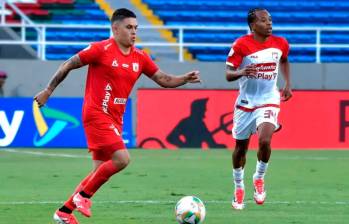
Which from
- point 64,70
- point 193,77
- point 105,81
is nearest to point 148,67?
point 193,77

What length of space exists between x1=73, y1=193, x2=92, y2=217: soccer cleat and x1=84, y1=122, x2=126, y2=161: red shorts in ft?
1.63

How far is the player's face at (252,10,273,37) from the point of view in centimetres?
1128

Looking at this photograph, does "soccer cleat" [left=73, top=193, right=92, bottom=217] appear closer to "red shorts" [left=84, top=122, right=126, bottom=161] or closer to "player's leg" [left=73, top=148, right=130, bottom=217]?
"player's leg" [left=73, top=148, right=130, bottom=217]

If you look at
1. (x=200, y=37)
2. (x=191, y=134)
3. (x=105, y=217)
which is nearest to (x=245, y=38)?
(x=105, y=217)

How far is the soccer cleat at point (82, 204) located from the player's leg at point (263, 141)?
105 inches

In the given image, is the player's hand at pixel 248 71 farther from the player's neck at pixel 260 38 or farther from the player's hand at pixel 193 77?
the player's hand at pixel 193 77

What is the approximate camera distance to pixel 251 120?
37.7ft

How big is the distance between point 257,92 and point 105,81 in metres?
2.58

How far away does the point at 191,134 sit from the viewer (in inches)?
838

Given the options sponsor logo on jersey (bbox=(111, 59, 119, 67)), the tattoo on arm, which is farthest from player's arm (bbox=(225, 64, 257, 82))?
the tattoo on arm

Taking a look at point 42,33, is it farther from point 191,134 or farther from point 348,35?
point 348,35

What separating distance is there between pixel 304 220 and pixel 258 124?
1.78 metres

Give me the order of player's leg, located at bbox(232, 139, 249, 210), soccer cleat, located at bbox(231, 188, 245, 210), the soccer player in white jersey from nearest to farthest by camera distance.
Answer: soccer cleat, located at bbox(231, 188, 245, 210) < player's leg, located at bbox(232, 139, 249, 210) < the soccer player in white jersey

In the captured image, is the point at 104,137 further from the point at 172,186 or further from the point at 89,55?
the point at 172,186
